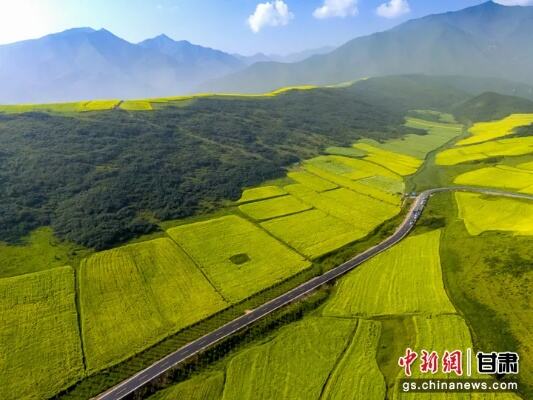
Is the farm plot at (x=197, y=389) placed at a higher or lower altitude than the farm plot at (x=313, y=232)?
lower

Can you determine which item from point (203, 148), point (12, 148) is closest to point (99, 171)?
point (12, 148)

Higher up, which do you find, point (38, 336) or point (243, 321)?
point (38, 336)

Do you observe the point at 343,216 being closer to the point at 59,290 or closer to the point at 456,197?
the point at 456,197

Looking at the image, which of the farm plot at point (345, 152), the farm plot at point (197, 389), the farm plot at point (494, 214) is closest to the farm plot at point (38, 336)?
the farm plot at point (197, 389)

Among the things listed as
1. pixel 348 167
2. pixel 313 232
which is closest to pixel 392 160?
pixel 348 167

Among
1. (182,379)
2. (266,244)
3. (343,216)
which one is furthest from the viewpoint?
(343,216)

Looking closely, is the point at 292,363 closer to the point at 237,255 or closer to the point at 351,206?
the point at 237,255

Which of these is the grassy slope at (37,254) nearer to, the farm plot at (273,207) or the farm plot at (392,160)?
the farm plot at (273,207)
